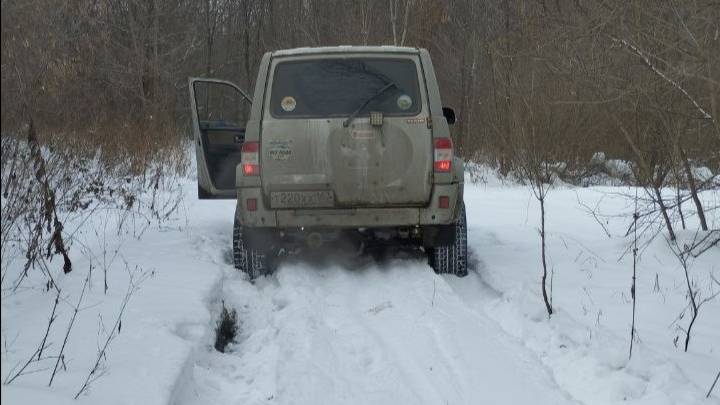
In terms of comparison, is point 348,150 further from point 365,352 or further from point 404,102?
point 365,352

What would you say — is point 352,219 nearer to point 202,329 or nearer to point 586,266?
point 202,329

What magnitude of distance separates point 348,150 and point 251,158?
2.72 ft

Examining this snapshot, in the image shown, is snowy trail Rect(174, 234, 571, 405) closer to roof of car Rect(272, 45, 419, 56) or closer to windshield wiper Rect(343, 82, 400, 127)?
windshield wiper Rect(343, 82, 400, 127)

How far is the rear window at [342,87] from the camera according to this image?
5.79 metres

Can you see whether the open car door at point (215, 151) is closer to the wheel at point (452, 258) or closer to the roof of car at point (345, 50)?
the roof of car at point (345, 50)

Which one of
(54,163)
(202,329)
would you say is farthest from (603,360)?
(54,163)

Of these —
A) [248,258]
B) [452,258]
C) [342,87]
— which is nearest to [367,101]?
[342,87]

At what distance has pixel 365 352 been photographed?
420 centimetres

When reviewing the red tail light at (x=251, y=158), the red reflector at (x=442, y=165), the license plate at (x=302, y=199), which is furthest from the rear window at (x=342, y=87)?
the license plate at (x=302, y=199)

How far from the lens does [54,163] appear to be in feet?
18.4

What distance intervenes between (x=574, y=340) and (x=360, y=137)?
2.41 metres

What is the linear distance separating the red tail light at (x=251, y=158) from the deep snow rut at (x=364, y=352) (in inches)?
39.7

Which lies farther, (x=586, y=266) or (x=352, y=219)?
(x=586, y=266)

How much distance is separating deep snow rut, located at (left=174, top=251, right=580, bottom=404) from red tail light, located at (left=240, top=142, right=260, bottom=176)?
1.01m
